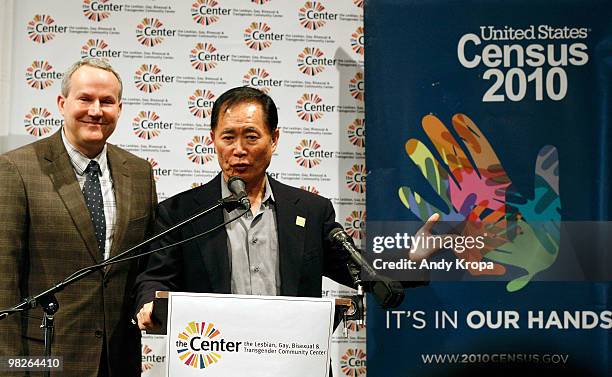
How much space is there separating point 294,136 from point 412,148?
796mm

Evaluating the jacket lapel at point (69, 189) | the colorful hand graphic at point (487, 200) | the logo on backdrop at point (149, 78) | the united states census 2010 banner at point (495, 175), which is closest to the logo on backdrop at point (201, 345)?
the jacket lapel at point (69, 189)

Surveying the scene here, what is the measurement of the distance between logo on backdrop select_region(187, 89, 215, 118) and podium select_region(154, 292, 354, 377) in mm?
2074

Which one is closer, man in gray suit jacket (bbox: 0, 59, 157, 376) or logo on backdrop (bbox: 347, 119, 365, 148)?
man in gray suit jacket (bbox: 0, 59, 157, 376)

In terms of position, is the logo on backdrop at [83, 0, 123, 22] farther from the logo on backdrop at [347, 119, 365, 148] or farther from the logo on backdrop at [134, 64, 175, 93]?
the logo on backdrop at [347, 119, 365, 148]

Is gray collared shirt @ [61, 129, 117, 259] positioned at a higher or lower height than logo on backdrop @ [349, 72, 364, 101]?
lower

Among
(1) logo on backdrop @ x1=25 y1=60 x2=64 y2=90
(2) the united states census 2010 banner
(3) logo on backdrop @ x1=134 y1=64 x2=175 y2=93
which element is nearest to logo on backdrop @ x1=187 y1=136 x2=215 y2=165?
(3) logo on backdrop @ x1=134 y1=64 x2=175 y2=93

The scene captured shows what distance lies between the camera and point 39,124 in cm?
448

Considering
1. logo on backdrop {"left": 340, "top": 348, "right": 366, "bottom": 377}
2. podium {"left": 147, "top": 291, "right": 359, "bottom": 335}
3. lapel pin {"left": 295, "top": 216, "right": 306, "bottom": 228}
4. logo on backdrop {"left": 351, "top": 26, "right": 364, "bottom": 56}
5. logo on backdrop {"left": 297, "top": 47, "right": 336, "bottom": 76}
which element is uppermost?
logo on backdrop {"left": 351, "top": 26, "right": 364, "bottom": 56}

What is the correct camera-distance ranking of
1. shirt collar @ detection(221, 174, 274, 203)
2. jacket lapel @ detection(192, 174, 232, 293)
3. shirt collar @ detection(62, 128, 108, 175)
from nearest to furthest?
jacket lapel @ detection(192, 174, 232, 293), shirt collar @ detection(221, 174, 274, 203), shirt collar @ detection(62, 128, 108, 175)

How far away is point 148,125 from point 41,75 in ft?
2.22

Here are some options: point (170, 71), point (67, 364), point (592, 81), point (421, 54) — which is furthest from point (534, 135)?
point (67, 364)

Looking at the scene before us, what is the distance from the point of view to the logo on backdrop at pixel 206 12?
4.57 meters

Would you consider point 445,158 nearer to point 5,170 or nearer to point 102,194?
point 102,194

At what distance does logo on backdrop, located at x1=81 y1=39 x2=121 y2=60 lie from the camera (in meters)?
4.54
